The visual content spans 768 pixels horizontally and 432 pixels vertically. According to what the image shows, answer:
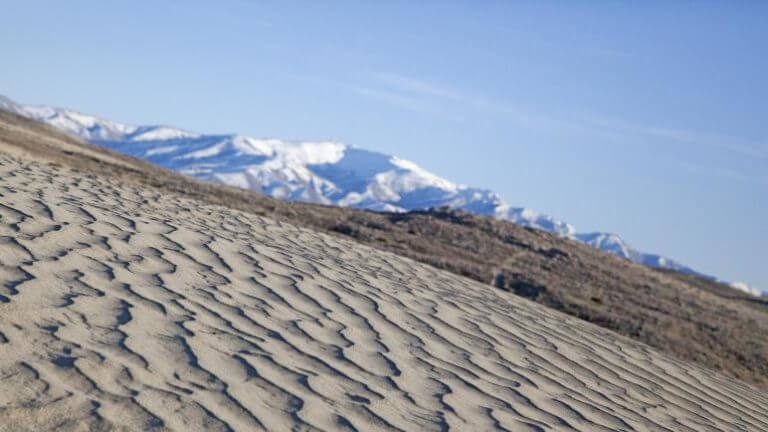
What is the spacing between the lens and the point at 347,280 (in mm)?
7430

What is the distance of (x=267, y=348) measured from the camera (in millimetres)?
4672

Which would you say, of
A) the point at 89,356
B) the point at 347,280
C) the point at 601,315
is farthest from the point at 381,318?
the point at 601,315

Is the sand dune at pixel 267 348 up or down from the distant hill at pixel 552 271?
down

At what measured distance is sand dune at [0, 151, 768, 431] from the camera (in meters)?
3.73

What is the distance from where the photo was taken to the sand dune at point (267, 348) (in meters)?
3.73

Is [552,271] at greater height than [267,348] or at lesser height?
greater

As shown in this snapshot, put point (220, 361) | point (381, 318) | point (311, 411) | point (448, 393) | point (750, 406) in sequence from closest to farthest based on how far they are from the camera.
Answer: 1. point (311, 411)
2. point (220, 361)
3. point (448, 393)
4. point (381, 318)
5. point (750, 406)

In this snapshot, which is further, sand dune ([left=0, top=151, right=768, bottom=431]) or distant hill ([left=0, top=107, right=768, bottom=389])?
distant hill ([left=0, top=107, right=768, bottom=389])

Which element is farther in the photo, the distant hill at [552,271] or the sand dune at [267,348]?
the distant hill at [552,271]

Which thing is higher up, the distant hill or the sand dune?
the distant hill

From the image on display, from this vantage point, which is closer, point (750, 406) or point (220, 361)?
point (220, 361)

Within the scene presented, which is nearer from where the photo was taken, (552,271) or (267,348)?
(267,348)

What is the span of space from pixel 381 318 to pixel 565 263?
11568mm

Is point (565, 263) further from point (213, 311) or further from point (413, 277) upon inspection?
point (213, 311)
